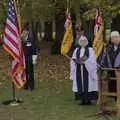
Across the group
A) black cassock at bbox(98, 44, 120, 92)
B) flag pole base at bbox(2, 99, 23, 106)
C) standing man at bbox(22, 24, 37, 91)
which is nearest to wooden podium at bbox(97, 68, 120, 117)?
black cassock at bbox(98, 44, 120, 92)

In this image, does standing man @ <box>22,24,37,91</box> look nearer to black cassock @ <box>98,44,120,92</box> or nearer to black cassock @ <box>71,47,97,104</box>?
black cassock @ <box>71,47,97,104</box>

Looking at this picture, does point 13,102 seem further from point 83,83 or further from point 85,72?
point 85,72

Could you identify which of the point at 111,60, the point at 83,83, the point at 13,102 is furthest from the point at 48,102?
the point at 111,60

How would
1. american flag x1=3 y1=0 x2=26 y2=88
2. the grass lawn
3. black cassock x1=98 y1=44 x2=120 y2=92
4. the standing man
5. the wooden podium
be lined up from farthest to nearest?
the standing man < american flag x1=3 y1=0 x2=26 y2=88 < black cassock x1=98 y1=44 x2=120 y2=92 < the grass lawn < the wooden podium

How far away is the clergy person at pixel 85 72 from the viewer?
48.0ft

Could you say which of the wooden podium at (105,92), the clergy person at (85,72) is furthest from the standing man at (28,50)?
the wooden podium at (105,92)

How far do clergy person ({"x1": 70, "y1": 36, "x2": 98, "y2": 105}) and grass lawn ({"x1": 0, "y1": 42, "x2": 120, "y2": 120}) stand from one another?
1.19 ft

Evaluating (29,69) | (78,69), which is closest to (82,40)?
(78,69)

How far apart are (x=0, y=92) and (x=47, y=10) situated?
16132 millimetres

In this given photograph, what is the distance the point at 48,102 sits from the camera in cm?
1540

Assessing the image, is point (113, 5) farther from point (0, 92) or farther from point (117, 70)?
point (117, 70)

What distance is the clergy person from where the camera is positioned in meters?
14.6

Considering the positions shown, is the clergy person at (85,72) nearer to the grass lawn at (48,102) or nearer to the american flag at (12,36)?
the grass lawn at (48,102)

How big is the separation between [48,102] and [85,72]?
1.42m
